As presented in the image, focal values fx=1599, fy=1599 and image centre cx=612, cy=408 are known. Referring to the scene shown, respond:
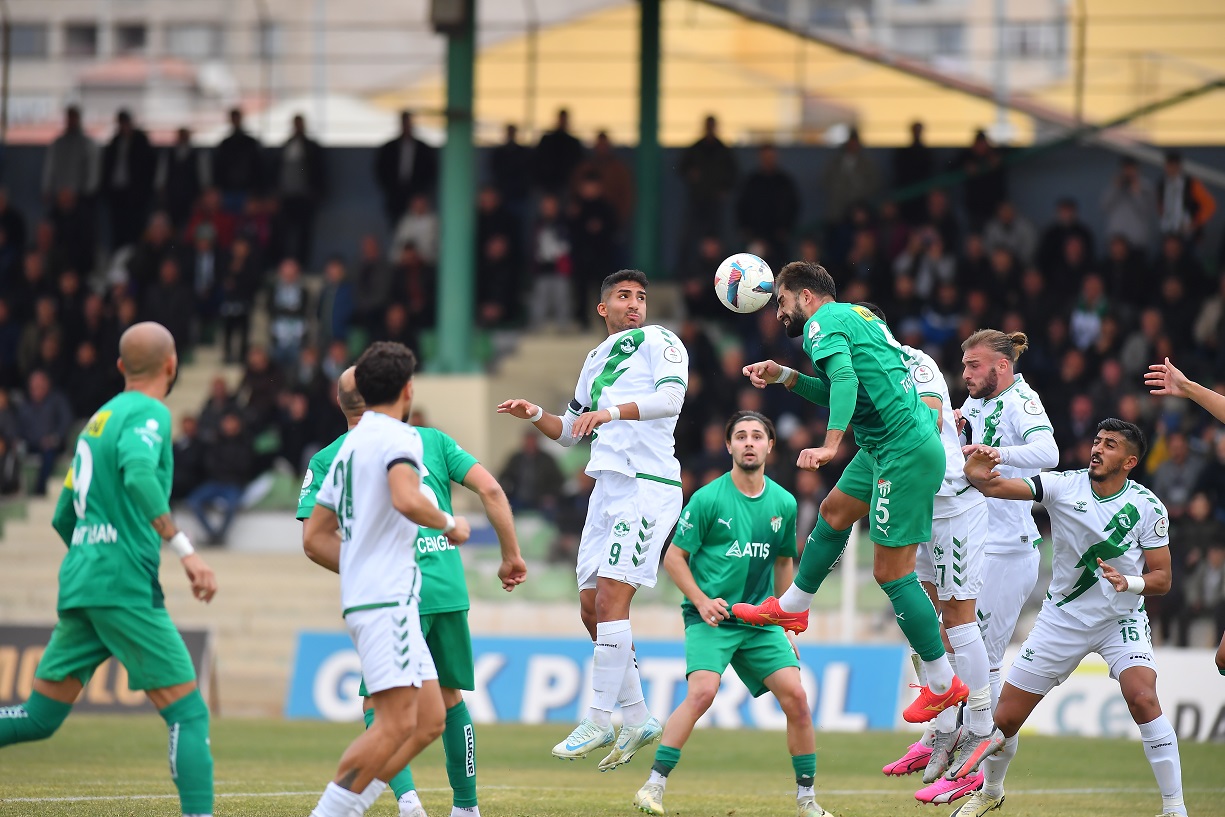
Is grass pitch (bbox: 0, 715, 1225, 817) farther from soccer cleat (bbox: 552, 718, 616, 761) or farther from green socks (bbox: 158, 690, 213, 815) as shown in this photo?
green socks (bbox: 158, 690, 213, 815)

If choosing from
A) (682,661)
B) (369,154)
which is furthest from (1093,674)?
(369,154)

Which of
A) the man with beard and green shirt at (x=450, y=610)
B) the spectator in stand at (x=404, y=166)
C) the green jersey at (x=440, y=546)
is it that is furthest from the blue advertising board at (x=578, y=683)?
the green jersey at (x=440, y=546)

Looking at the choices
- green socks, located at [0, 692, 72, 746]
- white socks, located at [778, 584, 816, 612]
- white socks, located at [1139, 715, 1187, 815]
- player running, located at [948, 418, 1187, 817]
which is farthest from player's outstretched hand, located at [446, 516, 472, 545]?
white socks, located at [1139, 715, 1187, 815]

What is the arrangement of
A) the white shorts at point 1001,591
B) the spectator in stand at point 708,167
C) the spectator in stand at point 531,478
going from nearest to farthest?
the white shorts at point 1001,591 < the spectator in stand at point 531,478 < the spectator in stand at point 708,167

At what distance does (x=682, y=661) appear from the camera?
1783 cm

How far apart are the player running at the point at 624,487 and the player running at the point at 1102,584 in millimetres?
2134

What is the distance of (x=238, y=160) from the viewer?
1007 inches

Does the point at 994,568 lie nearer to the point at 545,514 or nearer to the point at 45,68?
the point at 545,514

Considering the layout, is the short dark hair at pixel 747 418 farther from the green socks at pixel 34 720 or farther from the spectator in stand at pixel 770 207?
the spectator in stand at pixel 770 207

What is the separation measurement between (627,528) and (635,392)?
92cm

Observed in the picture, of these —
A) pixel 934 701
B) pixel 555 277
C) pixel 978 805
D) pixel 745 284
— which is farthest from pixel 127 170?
pixel 978 805

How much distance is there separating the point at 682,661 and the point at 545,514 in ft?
11.9

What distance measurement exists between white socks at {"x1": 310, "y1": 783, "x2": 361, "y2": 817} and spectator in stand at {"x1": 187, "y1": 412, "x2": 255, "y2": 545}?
14.6m

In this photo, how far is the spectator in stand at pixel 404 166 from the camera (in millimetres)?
25109
